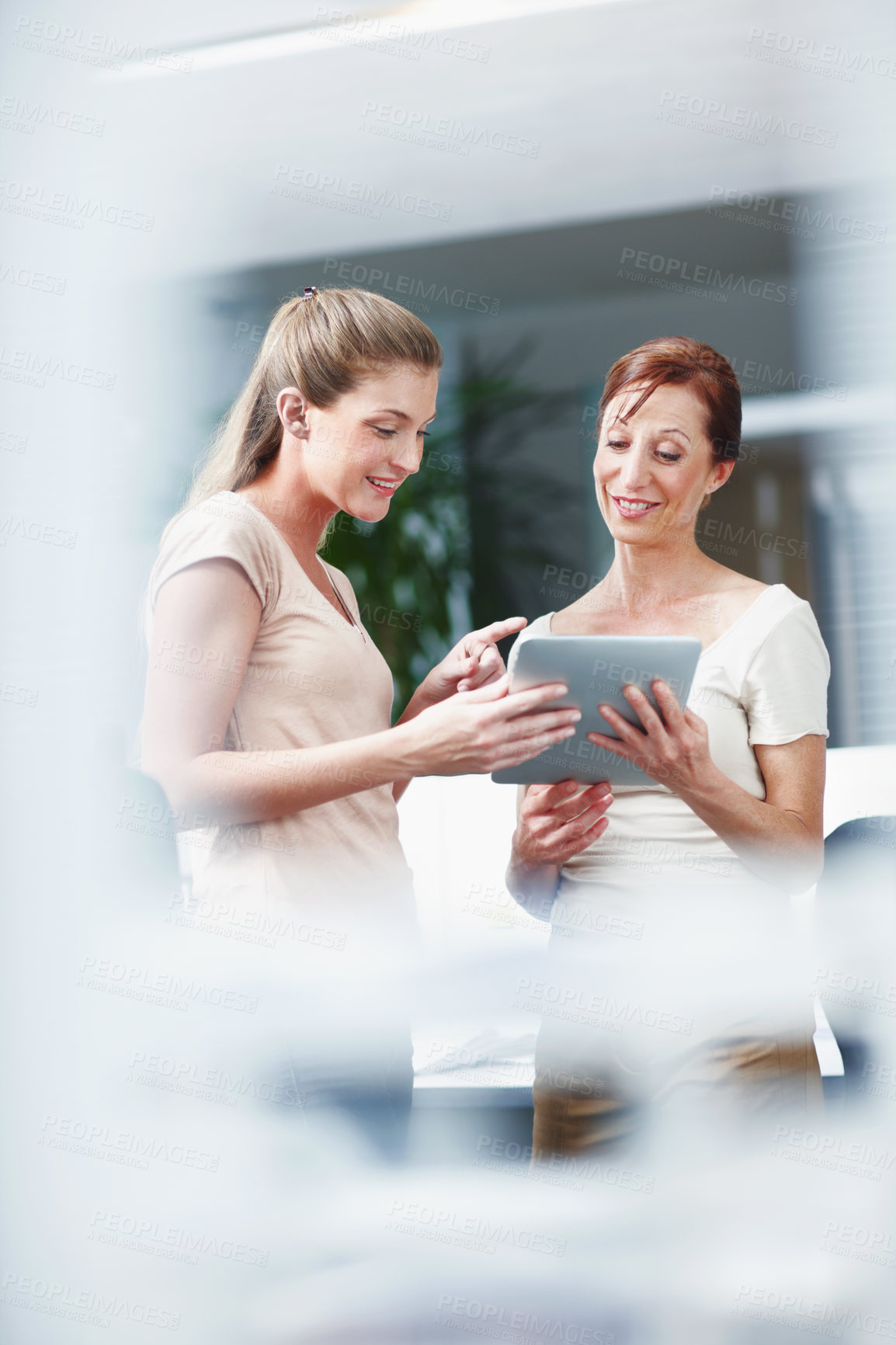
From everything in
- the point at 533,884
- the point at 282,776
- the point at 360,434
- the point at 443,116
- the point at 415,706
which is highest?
the point at 443,116

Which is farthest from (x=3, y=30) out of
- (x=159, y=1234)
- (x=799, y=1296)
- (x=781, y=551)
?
(x=799, y=1296)

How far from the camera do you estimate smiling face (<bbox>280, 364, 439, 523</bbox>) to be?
1609 millimetres

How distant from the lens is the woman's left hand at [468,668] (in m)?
1.67

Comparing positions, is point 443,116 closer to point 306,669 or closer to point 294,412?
point 294,412

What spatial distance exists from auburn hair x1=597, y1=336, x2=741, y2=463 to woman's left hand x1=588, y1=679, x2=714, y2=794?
0.47 meters

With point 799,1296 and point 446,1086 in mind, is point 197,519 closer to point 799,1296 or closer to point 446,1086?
point 446,1086

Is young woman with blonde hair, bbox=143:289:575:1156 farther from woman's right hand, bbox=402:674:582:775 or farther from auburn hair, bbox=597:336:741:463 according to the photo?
auburn hair, bbox=597:336:741:463

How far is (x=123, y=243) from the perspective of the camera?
1.86 meters

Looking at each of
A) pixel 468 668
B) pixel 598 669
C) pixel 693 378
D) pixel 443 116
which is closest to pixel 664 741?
pixel 598 669

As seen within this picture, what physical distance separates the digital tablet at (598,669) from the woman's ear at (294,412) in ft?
1.62

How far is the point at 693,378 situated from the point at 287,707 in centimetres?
80

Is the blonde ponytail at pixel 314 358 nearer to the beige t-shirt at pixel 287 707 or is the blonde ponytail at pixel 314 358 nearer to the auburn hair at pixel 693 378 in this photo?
the beige t-shirt at pixel 287 707

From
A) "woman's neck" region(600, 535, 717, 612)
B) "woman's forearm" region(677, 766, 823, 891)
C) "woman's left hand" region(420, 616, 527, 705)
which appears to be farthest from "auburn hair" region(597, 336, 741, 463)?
"woman's forearm" region(677, 766, 823, 891)

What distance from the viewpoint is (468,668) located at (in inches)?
66.3
